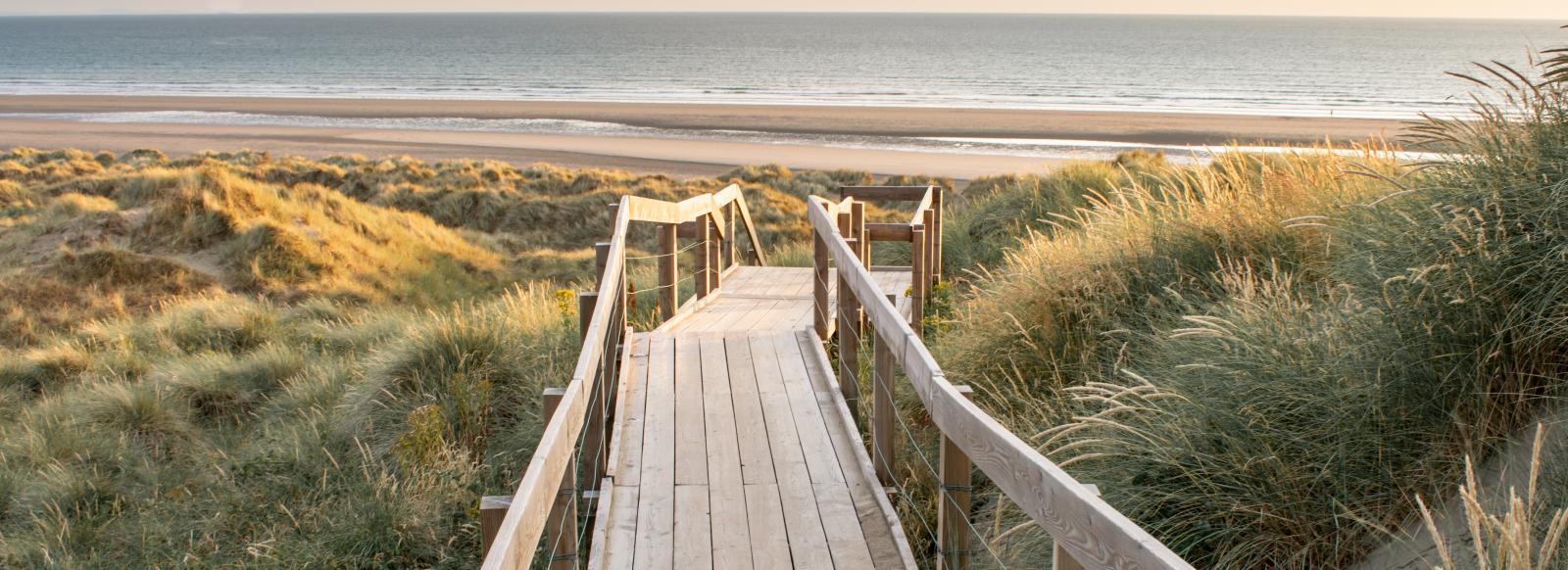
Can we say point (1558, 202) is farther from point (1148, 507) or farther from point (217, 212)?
point (217, 212)

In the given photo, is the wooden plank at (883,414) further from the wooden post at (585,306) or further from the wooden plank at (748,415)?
the wooden post at (585,306)

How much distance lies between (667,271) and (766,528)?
13.9 feet

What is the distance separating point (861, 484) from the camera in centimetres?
487

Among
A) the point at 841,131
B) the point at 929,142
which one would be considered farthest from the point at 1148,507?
the point at 841,131

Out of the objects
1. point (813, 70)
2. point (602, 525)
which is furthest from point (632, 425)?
point (813, 70)

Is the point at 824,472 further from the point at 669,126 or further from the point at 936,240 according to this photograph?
the point at 669,126

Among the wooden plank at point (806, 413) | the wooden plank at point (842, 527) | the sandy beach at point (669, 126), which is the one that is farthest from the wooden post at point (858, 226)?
the sandy beach at point (669, 126)

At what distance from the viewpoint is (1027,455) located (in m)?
2.64

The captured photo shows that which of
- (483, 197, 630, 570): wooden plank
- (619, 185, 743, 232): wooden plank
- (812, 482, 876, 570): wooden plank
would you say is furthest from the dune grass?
(483, 197, 630, 570): wooden plank

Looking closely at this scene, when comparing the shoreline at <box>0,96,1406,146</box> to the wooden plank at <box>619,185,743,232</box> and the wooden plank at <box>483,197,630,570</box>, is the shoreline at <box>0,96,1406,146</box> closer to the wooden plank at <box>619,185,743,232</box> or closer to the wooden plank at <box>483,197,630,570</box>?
the wooden plank at <box>619,185,743,232</box>

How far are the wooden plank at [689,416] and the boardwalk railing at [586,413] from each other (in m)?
0.37

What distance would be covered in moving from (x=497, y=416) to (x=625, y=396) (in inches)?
70.0

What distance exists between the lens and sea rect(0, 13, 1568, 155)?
2089 inches

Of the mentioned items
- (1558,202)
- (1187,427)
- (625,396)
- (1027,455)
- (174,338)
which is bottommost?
(174,338)
